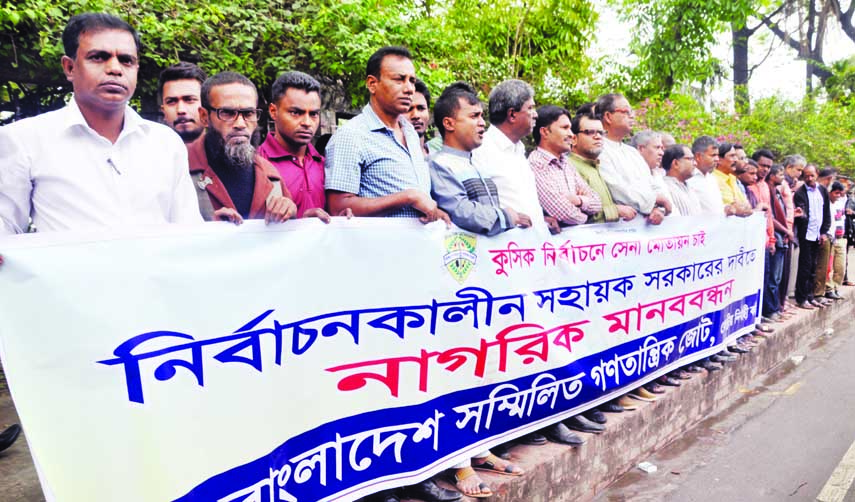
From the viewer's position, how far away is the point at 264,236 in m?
2.11

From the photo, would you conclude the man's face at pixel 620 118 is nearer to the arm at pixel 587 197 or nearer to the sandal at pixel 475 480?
the arm at pixel 587 197

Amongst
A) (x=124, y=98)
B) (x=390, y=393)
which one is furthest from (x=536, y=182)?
(x=124, y=98)

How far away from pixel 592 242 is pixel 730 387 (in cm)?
234

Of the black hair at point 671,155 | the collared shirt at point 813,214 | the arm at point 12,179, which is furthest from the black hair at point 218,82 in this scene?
the collared shirt at point 813,214

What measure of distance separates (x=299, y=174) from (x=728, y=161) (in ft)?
14.7

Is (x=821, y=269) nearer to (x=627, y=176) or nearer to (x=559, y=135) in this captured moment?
(x=627, y=176)

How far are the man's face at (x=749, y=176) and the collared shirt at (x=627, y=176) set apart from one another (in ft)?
7.47

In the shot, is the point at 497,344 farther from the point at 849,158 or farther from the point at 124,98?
the point at 849,158

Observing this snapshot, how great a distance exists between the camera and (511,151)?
10.8 feet

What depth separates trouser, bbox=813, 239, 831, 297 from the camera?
25.6 ft

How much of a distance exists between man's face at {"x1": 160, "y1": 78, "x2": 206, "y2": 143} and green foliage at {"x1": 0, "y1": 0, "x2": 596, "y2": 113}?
1.99 meters

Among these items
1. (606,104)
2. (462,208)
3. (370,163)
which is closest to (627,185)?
(606,104)

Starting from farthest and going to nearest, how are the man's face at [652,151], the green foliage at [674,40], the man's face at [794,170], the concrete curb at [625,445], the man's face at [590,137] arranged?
the green foliage at [674,40] < the man's face at [794,170] < the man's face at [652,151] < the man's face at [590,137] < the concrete curb at [625,445]

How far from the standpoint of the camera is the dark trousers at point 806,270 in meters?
7.57
